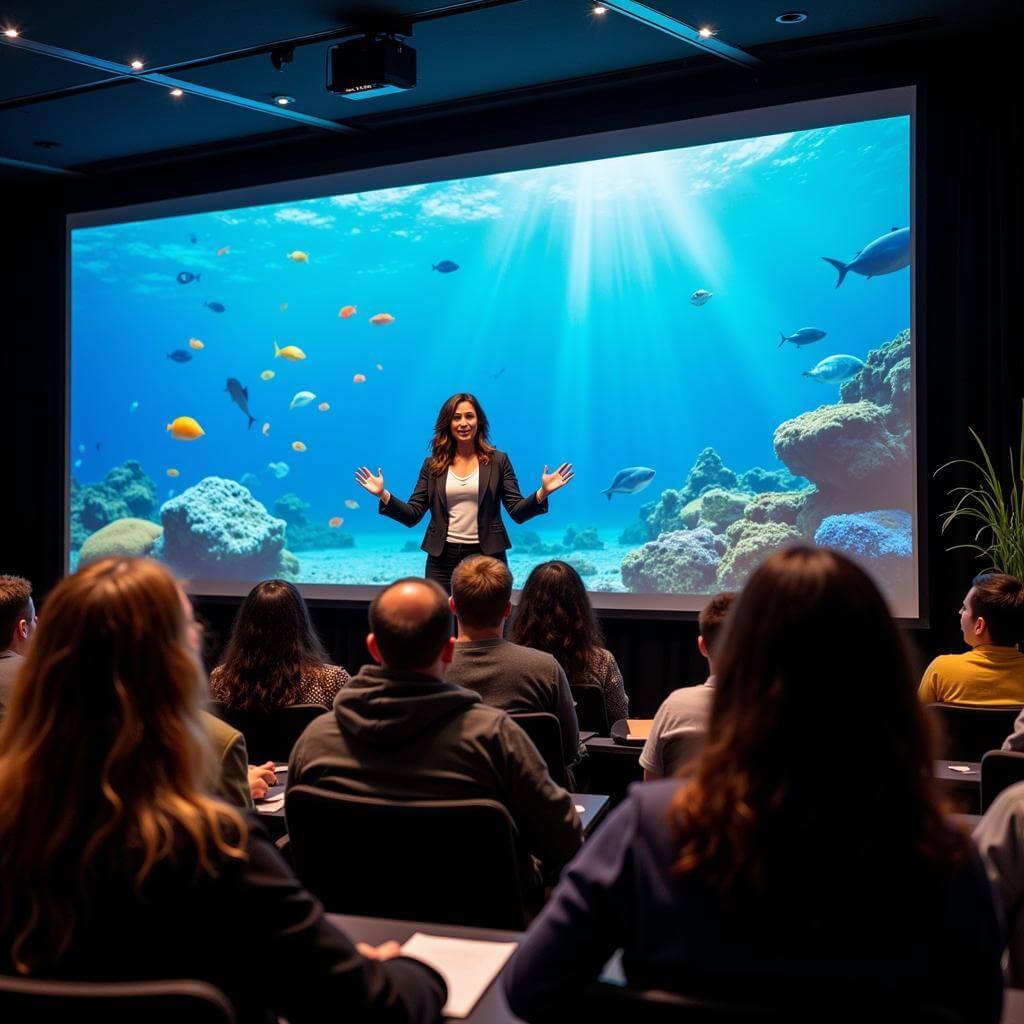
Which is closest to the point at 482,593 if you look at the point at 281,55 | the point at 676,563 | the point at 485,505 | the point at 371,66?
the point at 485,505

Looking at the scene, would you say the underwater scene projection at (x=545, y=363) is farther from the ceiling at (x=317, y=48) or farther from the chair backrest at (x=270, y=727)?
the chair backrest at (x=270, y=727)

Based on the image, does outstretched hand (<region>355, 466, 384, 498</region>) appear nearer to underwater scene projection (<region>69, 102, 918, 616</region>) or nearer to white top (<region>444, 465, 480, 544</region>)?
white top (<region>444, 465, 480, 544</region>)

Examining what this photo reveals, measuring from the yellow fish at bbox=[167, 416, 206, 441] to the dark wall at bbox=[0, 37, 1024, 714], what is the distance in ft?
3.70

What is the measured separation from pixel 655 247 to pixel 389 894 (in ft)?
15.7

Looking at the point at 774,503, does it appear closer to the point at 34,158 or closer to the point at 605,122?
the point at 605,122

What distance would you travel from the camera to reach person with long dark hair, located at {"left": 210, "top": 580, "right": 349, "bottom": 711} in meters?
3.25

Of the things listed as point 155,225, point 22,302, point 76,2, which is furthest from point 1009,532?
point 22,302

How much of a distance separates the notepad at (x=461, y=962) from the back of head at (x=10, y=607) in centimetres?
198

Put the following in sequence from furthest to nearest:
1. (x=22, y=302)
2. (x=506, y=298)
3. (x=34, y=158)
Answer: (x=22, y=302)
(x=34, y=158)
(x=506, y=298)

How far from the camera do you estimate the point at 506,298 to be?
6656 mm

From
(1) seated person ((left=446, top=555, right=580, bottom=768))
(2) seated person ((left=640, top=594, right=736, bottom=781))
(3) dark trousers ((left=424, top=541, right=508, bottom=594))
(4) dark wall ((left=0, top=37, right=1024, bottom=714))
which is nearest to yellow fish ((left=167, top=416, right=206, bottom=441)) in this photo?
(4) dark wall ((left=0, top=37, right=1024, bottom=714))

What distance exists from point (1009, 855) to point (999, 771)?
92 centimetres

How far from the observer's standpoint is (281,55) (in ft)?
17.8

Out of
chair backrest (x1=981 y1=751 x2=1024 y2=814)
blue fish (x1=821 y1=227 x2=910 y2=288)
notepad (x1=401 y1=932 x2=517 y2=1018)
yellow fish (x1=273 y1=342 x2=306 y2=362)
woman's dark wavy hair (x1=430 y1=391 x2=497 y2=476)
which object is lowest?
notepad (x1=401 y1=932 x2=517 y2=1018)
